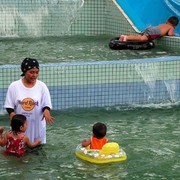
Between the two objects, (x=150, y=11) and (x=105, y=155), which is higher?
(x=150, y=11)

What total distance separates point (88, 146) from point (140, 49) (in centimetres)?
608

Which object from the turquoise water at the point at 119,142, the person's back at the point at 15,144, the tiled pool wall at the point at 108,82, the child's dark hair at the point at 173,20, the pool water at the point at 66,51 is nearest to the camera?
the turquoise water at the point at 119,142

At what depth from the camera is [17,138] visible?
721 cm

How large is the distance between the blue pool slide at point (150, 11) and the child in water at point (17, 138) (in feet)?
25.2

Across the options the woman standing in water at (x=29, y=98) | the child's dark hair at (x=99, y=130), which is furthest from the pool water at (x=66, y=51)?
the child's dark hair at (x=99, y=130)

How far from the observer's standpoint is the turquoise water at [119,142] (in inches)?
279

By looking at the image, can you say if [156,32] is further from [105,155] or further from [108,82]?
[105,155]

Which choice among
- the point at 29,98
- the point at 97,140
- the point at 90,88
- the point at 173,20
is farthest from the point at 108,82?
the point at 173,20

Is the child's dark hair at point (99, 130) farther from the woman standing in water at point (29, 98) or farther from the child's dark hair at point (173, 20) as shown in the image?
the child's dark hair at point (173, 20)

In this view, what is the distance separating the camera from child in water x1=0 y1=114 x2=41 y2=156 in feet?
23.3

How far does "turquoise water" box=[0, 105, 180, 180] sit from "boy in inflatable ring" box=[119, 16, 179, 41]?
357 cm

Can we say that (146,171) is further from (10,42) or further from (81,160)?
(10,42)

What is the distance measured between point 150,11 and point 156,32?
1723mm

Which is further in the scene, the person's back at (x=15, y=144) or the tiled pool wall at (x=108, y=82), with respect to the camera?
the tiled pool wall at (x=108, y=82)
